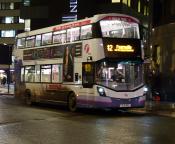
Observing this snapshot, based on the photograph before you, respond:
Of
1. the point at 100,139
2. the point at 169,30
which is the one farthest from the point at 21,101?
the point at 100,139

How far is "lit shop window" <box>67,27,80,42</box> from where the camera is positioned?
23.7 meters

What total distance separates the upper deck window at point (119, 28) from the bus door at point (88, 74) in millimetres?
1495

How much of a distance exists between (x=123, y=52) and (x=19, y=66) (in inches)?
388

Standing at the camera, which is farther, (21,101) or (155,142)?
(21,101)

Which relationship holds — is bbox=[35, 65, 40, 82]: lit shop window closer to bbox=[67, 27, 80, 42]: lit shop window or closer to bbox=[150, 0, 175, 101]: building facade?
bbox=[67, 27, 80, 42]: lit shop window

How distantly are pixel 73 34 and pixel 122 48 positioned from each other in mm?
2960

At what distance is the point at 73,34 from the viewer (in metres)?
24.1

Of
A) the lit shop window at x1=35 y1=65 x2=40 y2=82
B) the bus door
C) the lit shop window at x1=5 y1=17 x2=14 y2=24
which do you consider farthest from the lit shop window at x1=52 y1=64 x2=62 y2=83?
the lit shop window at x1=5 y1=17 x2=14 y2=24

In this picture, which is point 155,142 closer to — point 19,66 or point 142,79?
point 142,79

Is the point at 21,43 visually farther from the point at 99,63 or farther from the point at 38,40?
the point at 99,63

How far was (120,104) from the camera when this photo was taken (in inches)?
866

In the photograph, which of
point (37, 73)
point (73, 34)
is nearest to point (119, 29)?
point (73, 34)

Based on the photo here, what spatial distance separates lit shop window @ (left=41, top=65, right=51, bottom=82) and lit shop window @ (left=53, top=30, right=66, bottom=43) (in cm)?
148

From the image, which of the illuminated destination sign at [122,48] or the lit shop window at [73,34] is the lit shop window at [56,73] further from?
the illuminated destination sign at [122,48]
